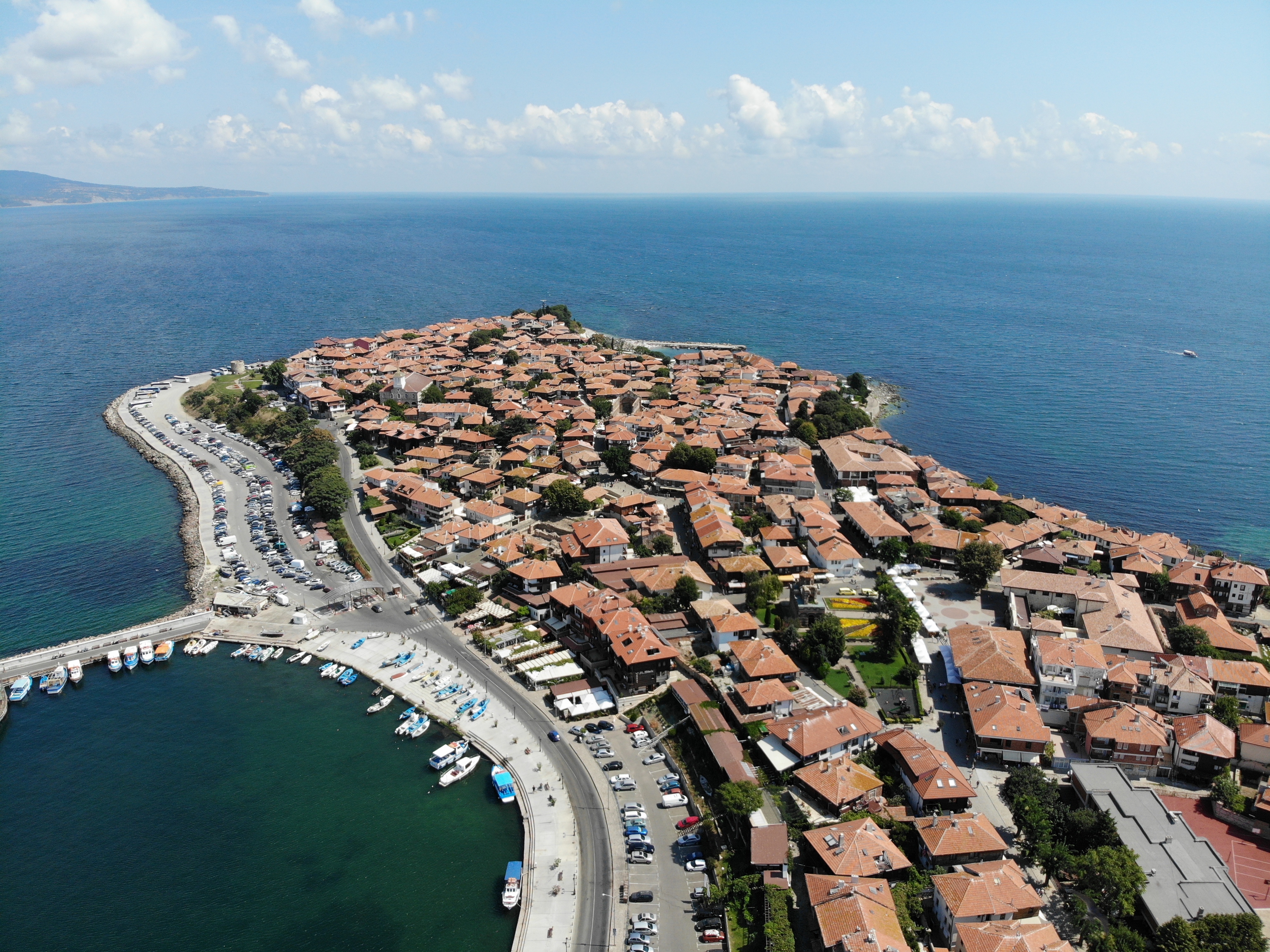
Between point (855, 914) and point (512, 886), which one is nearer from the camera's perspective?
point (855, 914)

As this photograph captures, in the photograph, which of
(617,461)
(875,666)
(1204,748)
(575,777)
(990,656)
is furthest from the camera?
(617,461)

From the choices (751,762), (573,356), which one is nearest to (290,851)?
(751,762)

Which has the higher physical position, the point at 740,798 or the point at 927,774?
the point at 740,798

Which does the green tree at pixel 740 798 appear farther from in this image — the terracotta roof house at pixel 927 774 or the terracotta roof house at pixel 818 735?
the terracotta roof house at pixel 927 774

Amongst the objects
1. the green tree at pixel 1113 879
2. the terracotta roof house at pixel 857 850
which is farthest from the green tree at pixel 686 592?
the green tree at pixel 1113 879

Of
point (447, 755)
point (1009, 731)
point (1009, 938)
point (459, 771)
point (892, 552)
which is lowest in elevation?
point (459, 771)

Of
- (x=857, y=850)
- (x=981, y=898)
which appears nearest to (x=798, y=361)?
(x=857, y=850)

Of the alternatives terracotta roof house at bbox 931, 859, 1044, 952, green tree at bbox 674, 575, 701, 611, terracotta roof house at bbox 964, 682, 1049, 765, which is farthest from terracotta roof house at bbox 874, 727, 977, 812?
green tree at bbox 674, 575, 701, 611

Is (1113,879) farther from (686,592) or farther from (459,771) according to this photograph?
(459,771)
